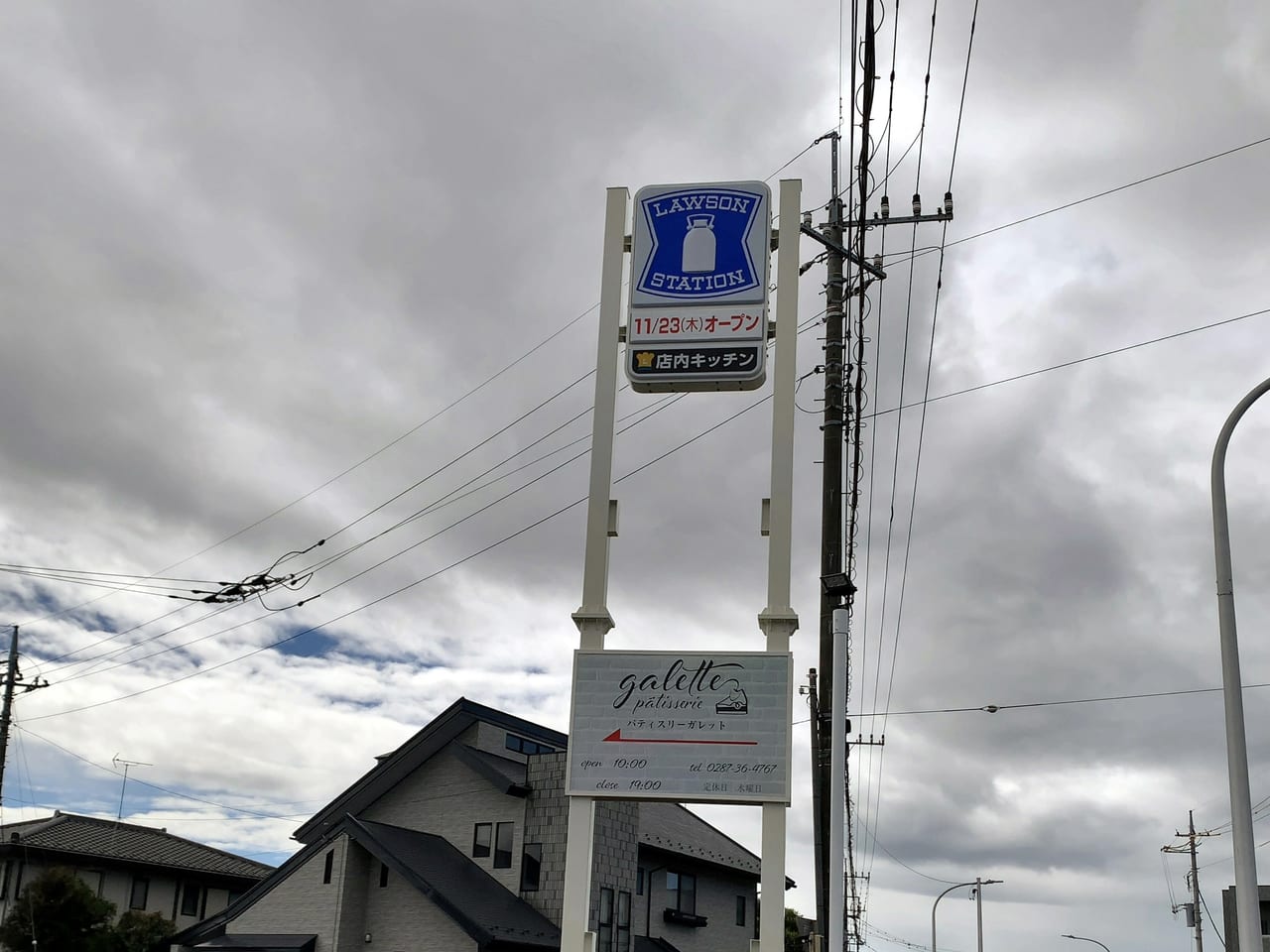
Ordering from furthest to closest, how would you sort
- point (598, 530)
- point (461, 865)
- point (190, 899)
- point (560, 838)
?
point (190, 899) < point (461, 865) < point (560, 838) < point (598, 530)

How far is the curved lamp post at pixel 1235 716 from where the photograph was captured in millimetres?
12688

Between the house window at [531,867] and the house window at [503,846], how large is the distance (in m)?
0.52

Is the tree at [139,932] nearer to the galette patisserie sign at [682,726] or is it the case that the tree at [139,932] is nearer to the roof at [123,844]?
the roof at [123,844]

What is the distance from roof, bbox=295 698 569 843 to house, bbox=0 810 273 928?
12.4 metres

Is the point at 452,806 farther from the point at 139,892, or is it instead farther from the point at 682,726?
the point at 682,726

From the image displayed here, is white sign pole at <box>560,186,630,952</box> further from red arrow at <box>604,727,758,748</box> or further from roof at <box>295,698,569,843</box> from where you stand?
roof at <box>295,698,569,843</box>

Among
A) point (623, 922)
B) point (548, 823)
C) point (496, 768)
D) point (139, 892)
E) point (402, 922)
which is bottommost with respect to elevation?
point (402, 922)

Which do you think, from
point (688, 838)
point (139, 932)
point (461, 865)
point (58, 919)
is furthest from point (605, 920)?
point (58, 919)

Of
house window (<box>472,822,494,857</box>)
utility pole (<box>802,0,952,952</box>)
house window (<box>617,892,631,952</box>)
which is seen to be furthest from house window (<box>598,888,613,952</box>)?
utility pole (<box>802,0,952,952</box>)

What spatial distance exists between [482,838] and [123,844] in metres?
21.4

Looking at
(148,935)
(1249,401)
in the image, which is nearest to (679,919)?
(148,935)

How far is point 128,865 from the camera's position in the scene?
46.8 m

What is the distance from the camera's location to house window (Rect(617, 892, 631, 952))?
33.5 metres

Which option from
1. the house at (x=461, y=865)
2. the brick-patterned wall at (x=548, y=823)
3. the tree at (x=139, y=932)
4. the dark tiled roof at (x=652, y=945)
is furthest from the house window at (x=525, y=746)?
the tree at (x=139, y=932)
